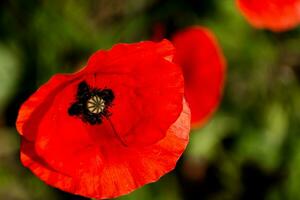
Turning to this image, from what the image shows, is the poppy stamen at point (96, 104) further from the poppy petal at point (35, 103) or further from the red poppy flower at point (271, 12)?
the red poppy flower at point (271, 12)

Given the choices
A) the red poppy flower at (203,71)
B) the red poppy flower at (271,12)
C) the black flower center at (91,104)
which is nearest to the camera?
the black flower center at (91,104)

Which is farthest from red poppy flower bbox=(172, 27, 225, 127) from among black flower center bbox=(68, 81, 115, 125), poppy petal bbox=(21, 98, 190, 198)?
poppy petal bbox=(21, 98, 190, 198)

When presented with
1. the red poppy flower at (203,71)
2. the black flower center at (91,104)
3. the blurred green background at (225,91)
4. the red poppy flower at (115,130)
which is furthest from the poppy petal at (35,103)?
the blurred green background at (225,91)

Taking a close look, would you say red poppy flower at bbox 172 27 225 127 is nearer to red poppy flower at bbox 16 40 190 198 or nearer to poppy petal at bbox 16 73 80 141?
red poppy flower at bbox 16 40 190 198

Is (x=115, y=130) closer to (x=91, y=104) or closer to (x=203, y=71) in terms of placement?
→ (x=91, y=104)

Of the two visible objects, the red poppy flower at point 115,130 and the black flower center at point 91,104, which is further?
the black flower center at point 91,104
